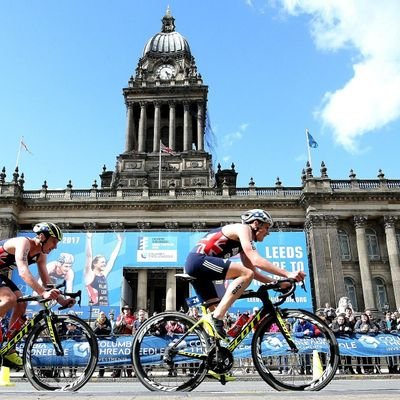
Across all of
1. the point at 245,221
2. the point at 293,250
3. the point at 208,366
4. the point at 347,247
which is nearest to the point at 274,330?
the point at 208,366

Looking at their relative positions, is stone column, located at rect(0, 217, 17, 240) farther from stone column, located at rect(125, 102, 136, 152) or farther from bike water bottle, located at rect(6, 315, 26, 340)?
bike water bottle, located at rect(6, 315, 26, 340)

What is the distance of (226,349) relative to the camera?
5.22 meters

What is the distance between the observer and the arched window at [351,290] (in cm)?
3627

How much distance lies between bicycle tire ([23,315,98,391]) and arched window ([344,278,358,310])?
33.8 metres

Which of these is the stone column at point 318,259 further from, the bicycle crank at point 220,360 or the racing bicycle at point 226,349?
the bicycle crank at point 220,360

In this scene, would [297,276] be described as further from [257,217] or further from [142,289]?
[142,289]

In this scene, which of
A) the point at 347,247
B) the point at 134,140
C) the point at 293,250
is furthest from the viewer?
the point at 134,140

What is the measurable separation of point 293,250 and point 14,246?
95.7ft

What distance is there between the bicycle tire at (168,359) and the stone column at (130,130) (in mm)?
48804

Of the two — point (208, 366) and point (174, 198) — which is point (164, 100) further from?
point (208, 366)

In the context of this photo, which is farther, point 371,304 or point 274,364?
point 371,304

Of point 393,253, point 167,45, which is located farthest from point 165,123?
point 393,253

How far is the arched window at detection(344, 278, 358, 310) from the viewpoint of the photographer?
36.3m

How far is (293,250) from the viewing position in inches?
1307
